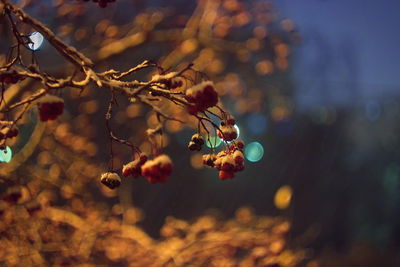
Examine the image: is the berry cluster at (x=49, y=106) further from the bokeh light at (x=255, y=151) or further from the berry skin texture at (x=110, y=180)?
the bokeh light at (x=255, y=151)

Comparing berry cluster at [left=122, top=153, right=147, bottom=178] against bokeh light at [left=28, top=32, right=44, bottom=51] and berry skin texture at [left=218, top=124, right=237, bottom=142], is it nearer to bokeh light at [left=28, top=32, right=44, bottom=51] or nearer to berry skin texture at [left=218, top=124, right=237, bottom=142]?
berry skin texture at [left=218, top=124, right=237, bottom=142]

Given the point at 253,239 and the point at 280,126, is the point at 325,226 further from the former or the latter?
the point at 253,239

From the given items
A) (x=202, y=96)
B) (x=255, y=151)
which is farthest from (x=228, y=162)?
(x=255, y=151)

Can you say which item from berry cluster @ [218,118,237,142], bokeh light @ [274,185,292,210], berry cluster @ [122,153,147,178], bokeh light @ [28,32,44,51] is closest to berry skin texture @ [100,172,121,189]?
A: berry cluster @ [122,153,147,178]

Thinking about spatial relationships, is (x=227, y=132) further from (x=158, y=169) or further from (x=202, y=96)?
(x=158, y=169)

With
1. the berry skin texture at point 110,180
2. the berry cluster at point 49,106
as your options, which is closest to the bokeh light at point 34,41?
the berry cluster at point 49,106

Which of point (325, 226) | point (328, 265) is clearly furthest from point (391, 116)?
point (328, 265)

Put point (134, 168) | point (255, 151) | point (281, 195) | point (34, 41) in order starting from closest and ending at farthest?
point (134, 168)
point (34, 41)
point (281, 195)
point (255, 151)
